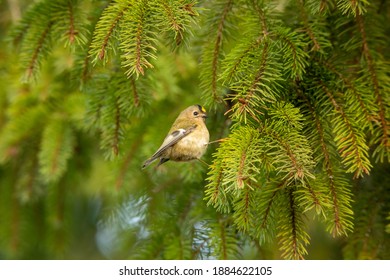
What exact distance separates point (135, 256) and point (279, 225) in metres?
0.98

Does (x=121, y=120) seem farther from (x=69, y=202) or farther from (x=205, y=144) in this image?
(x=69, y=202)

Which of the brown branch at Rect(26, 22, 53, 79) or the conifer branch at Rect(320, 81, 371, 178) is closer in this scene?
the conifer branch at Rect(320, 81, 371, 178)

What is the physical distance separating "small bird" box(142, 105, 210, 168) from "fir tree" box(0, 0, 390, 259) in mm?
171

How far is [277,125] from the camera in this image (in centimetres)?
195

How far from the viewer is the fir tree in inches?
78.3

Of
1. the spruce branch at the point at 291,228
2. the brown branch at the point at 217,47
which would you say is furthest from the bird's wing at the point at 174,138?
the spruce branch at the point at 291,228

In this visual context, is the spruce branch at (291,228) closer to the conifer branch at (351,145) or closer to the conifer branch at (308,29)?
the conifer branch at (351,145)

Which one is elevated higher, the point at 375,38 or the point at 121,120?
the point at 375,38

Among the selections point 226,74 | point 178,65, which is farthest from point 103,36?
point 178,65

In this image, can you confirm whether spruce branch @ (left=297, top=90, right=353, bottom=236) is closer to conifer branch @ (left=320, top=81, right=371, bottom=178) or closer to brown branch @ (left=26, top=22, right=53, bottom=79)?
conifer branch @ (left=320, top=81, right=371, bottom=178)

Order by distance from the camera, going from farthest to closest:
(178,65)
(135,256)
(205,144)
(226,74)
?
(178,65)
(135,256)
(205,144)
(226,74)

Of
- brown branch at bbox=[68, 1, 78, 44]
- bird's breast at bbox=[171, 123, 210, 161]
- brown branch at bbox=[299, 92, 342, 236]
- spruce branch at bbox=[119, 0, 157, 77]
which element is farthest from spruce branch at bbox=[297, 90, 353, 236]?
brown branch at bbox=[68, 1, 78, 44]

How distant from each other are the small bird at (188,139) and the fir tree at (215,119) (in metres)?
0.17

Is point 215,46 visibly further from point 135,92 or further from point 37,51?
point 37,51
